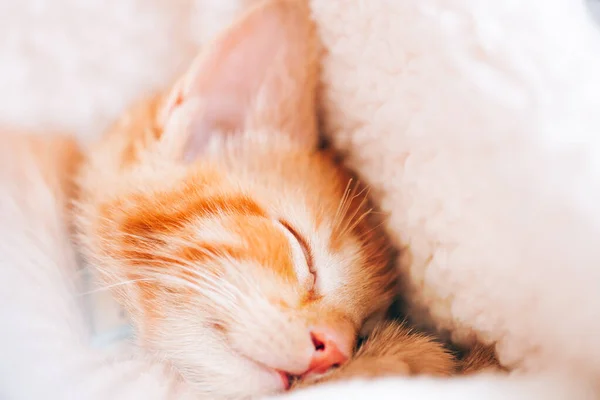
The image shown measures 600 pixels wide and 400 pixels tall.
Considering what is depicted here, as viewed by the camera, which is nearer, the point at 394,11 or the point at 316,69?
the point at 394,11

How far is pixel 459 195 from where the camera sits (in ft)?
1.92

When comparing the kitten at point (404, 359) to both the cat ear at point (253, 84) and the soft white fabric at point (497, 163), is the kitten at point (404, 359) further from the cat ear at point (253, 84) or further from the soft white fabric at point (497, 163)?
the cat ear at point (253, 84)

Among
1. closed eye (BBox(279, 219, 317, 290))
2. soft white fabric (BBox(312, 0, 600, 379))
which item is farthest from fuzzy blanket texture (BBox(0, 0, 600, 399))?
closed eye (BBox(279, 219, 317, 290))

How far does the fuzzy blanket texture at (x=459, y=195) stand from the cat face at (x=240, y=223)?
4 cm

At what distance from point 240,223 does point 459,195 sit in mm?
247

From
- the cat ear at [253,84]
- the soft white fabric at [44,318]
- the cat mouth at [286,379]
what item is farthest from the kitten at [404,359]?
the cat ear at [253,84]

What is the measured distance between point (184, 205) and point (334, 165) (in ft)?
0.75

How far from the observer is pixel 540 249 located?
512mm

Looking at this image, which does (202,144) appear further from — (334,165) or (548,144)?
(548,144)

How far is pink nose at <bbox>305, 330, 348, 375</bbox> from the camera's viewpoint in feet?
1.92

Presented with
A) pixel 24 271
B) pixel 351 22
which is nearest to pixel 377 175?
pixel 351 22

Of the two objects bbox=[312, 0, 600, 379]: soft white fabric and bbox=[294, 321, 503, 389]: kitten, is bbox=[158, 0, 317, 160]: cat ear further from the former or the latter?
bbox=[294, 321, 503, 389]: kitten

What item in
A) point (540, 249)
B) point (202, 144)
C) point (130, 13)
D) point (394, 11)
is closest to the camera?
point (540, 249)

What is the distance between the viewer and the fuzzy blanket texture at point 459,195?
1.65ft
